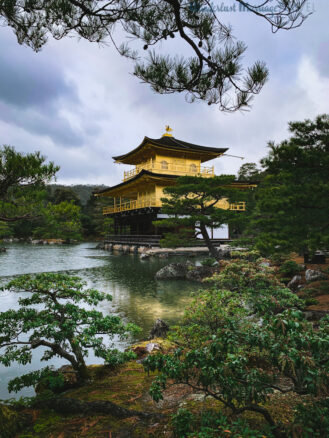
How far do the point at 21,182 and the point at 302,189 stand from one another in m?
3.96

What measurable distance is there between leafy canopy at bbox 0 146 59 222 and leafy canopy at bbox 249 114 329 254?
336 centimetres

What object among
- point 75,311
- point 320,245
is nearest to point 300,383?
point 75,311

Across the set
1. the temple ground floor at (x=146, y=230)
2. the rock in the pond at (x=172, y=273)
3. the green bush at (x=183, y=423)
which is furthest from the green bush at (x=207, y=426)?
the temple ground floor at (x=146, y=230)

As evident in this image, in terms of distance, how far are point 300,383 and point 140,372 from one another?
2.31 metres

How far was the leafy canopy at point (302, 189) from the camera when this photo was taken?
3962mm

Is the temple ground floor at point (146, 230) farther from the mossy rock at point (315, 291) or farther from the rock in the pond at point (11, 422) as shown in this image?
the rock in the pond at point (11, 422)

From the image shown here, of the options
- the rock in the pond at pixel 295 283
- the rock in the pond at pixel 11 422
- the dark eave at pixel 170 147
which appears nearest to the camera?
the rock in the pond at pixel 11 422

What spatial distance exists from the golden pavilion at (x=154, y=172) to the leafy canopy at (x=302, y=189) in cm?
1612

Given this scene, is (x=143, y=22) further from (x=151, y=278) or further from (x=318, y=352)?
(x=151, y=278)

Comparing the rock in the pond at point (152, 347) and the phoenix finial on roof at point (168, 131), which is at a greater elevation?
the phoenix finial on roof at point (168, 131)

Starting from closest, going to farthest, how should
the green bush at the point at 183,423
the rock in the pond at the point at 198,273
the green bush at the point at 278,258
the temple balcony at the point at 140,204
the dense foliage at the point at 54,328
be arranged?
1. the green bush at the point at 183,423
2. the dense foliage at the point at 54,328
3. the green bush at the point at 278,258
4. the rock in the pond at the point at 198,273
5. the temple balcony at the point at 140,204

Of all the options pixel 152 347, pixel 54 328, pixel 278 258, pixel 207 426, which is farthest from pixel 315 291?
pixel 54 328

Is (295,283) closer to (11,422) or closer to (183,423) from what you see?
(183,423)

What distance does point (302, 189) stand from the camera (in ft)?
13.5
